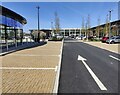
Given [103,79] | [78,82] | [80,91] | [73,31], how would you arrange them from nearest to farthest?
[80,91]
[78,82]
[103,79]
[73,31]

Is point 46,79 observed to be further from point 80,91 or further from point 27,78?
point 80,91

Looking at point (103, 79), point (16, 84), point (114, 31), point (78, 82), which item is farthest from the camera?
point (114, 31)

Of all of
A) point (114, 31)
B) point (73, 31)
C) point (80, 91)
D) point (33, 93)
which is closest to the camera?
point (33, 93)

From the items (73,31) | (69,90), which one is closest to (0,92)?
(69,90)

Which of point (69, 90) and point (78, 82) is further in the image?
point (78, 82)

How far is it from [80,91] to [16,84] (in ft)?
7.44

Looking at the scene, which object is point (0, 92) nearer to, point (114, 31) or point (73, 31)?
point (114, 31)

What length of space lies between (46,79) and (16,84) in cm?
136

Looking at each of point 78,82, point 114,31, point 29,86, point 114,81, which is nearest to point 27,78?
point 29,86

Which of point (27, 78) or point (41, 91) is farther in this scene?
point (27, 78)

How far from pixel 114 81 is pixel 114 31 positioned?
249ft

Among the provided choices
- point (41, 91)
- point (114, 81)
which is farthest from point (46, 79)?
point (114, 81)

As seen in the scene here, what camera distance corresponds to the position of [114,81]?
8359mm

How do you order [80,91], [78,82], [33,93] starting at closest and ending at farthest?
1. [33,93]
2. [80,91]
3. [78,82]
